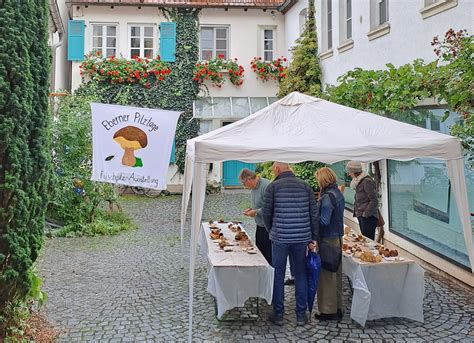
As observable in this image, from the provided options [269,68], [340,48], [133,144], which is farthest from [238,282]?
[269,68]

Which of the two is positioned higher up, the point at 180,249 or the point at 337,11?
the point at 337,11

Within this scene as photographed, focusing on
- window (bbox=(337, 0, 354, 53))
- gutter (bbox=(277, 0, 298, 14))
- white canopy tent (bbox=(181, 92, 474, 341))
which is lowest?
white canopy tent (bbox=(181, 92, 474, 341))

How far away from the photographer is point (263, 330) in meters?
4.85

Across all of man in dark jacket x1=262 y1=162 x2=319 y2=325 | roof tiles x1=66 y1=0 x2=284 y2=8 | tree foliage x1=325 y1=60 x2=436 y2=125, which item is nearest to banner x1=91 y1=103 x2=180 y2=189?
man in dark jacket x1=262 y1=162 x2=319 y2=325

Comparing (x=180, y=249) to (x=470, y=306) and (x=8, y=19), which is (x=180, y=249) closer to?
(x=470, y=306)

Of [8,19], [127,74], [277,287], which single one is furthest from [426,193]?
[127,74]

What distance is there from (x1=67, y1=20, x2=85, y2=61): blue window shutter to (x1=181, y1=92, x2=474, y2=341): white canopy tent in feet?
41.2

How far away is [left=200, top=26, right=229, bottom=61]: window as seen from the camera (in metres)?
17.5

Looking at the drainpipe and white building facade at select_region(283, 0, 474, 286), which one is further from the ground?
the drainpipe

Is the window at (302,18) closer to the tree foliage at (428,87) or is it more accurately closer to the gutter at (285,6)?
the gutter at (285,6)

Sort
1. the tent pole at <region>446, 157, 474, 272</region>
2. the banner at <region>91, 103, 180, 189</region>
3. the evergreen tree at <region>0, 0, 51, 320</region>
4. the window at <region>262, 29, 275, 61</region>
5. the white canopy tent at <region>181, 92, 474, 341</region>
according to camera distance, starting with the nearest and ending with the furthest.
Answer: the evergreen tree at <region>0, 0, 51, 320</region>, the white canopy tent at <region>181, 92, 474, 341</region>, the tent pole at <region>446, 157, 474, 272</region>, the banner at <region>91, 103, 180, 189</region>, the window at <region>262, 29, 275, 61</region>

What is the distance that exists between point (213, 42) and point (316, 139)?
1348cm

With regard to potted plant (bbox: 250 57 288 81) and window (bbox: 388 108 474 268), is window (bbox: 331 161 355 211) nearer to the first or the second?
window (bbox: 388 108 474 268)

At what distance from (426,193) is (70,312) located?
562cm
